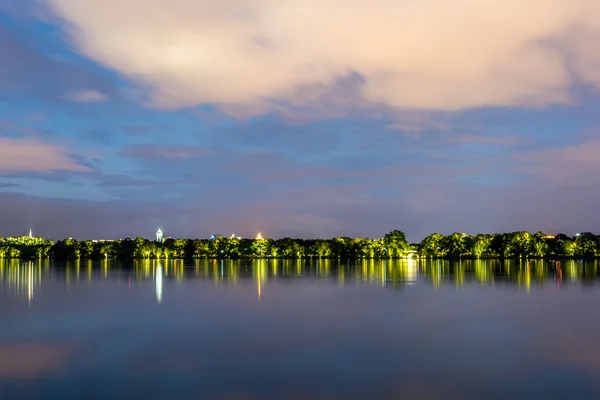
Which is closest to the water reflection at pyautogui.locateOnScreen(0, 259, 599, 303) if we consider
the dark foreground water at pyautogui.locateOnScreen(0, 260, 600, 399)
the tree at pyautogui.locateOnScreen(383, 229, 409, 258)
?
the dark foreground water at pyautogui.locateOnScreen(0, 260, 600, 399)

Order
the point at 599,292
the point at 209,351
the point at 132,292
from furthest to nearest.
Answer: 1. the point at 132,292
2. the point at 599,292
3. the point at 209,351

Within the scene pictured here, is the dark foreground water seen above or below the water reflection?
above

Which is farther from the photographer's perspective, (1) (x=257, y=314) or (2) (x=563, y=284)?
(2) (x=563, y=284)

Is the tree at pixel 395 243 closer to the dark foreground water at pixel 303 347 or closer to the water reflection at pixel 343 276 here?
the water reflection at pixel 343 276

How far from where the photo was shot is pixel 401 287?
58688 millimetres

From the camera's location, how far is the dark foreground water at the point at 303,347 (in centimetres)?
1864

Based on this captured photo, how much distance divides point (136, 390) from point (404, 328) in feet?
55.5

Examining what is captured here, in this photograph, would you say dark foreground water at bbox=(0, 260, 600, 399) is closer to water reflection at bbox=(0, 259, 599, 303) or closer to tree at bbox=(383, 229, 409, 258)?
water reflection at bbox=(0, 259, 599, 303)

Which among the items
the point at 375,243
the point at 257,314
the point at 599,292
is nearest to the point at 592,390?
the point at 257,314

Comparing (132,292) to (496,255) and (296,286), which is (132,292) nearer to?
(296,286)

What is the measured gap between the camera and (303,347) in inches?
1014

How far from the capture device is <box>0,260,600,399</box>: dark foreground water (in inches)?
734

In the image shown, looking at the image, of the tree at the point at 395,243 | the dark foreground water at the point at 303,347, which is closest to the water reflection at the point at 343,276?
the dark foreground water at the point at 303,347

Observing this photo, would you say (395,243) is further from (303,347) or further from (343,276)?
(303,347)
